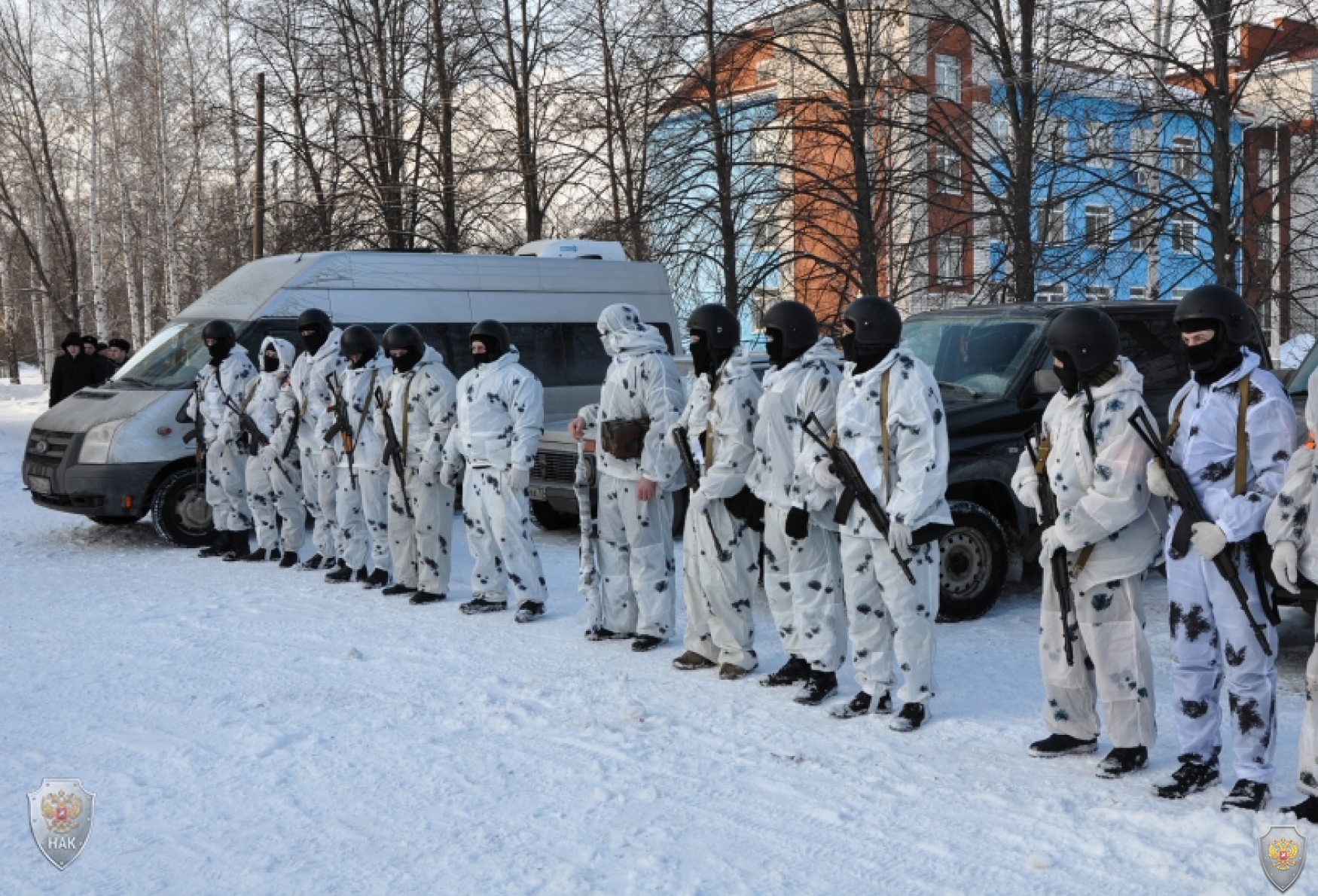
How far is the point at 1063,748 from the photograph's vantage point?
5.04 meters

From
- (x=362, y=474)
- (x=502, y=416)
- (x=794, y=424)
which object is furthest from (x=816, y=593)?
(x=362, y=474)

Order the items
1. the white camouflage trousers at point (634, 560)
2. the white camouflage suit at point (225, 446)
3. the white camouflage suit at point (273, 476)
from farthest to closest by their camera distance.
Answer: the white camouflage suit at point (225, 446)
the white camouflage suit at point (273, 476)
the white camouflage trousers at point (634, 560)

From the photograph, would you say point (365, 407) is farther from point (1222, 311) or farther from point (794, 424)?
point (1222, 311)

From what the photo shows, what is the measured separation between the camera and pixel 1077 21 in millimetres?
13516

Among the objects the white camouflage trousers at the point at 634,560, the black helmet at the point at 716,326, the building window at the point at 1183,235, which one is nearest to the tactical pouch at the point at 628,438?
the white camouflage trousers at the point at 634,560

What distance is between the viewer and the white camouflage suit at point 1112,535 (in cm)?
468

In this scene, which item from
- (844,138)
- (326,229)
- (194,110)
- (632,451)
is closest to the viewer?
(632,451)

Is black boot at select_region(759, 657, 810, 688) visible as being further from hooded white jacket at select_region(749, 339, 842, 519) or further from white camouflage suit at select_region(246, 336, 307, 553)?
white camouflage suit at select_region(246, 336, 307, 553)

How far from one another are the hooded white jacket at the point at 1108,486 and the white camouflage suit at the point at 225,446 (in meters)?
7.23

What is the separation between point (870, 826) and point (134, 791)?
9.04ft

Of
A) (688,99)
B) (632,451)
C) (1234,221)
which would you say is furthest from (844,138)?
(632,451)

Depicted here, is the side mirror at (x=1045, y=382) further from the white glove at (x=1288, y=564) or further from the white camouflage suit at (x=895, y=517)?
the white glove at (x=1288, y=564)

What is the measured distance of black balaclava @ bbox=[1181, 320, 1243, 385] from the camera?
14.5 ft

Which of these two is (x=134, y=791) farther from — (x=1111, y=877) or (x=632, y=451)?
(x=1111, y=877)
